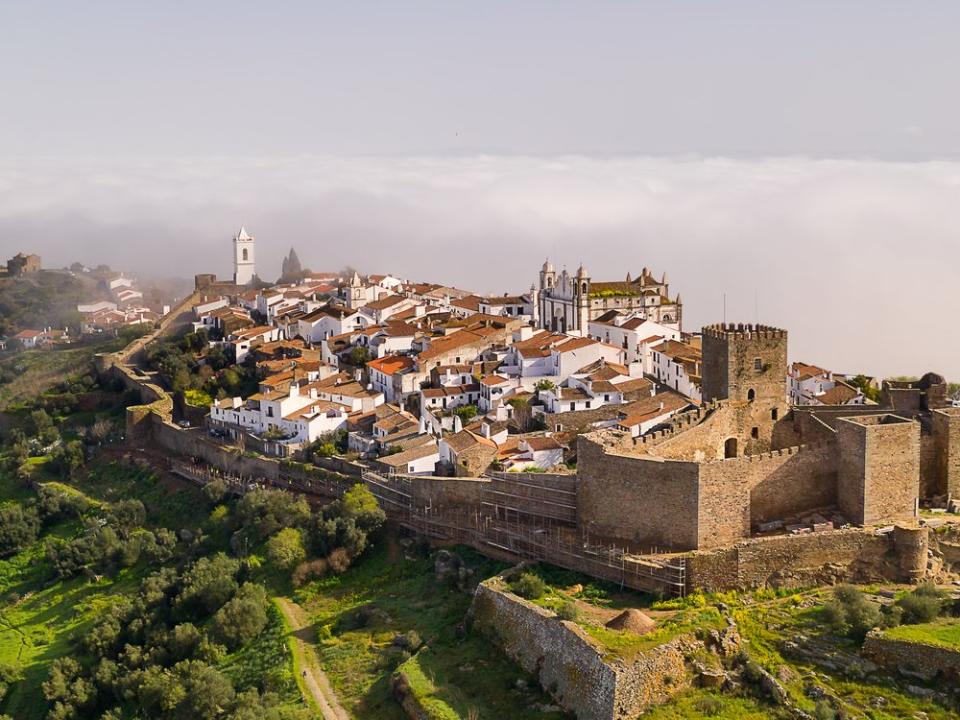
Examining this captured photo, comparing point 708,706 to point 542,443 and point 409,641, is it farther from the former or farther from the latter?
point 542,443

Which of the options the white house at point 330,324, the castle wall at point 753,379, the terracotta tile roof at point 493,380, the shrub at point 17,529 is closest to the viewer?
the castle wall at point 753,379

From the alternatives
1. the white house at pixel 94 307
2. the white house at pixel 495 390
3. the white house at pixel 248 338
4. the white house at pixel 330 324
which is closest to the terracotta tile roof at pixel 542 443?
the white house at pixel 495 390

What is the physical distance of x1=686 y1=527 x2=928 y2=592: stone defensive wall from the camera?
63.4 ft

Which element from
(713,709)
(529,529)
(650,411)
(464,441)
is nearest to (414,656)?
(529,529)

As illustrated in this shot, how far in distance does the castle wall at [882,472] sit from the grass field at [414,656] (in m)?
7.11

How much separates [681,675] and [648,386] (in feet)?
59.8

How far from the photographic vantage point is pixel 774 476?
20.8 m

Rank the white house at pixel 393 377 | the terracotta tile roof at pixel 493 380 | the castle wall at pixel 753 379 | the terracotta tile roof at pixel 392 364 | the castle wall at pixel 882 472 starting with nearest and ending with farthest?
the castle wall at pixel 882 472
the castle wall at pixel 753 379
the terracotta tile roof at pixel 493 380
the white house at pixel 393 377
the terracotta tile roof at pixel 392 364

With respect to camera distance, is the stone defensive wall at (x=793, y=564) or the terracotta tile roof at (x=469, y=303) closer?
the stone defensive wall at (x=793, y=564)

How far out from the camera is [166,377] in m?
44.7

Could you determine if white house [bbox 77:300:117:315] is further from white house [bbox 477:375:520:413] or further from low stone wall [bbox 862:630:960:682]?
low stone wall [bbox 862:630:960:682]

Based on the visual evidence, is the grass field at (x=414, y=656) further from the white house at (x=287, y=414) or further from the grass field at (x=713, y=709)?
the white house at (x=287, y=414)

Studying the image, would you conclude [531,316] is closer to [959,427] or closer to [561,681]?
[959,427]

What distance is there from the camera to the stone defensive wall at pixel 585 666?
16641mm
